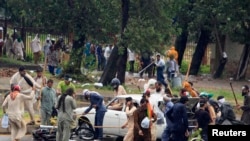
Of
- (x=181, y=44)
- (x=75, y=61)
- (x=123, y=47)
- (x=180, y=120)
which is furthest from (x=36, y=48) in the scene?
(x=180, y=120)

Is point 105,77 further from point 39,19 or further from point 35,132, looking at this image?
point 35,132

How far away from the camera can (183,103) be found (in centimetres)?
2094

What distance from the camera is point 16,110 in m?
22.6

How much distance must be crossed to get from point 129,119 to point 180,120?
1.61m

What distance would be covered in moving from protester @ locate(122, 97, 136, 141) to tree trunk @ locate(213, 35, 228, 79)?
782 inches

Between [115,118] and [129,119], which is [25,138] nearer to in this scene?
[115,118]

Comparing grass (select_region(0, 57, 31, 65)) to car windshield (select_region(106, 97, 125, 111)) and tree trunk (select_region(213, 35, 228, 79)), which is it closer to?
tree trunk (select_region(213, 35, 228, 79))

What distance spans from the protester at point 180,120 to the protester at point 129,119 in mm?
1146

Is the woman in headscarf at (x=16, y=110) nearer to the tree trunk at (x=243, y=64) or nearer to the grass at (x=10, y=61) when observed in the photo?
the grass at (x=10, y=61)

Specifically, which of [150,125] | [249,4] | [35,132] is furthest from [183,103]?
[249,4]

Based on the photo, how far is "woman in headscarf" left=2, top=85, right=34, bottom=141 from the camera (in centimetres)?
2252

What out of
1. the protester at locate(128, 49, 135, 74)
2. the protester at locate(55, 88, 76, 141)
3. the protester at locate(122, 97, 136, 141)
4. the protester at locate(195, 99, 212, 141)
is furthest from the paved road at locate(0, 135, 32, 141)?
the protester at locate(128, 49, 135, 74)

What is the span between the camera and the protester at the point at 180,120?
821 inches

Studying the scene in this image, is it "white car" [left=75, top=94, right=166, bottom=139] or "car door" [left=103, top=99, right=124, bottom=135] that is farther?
"car door" [left=103, top=99, right=124, bottom=135]
